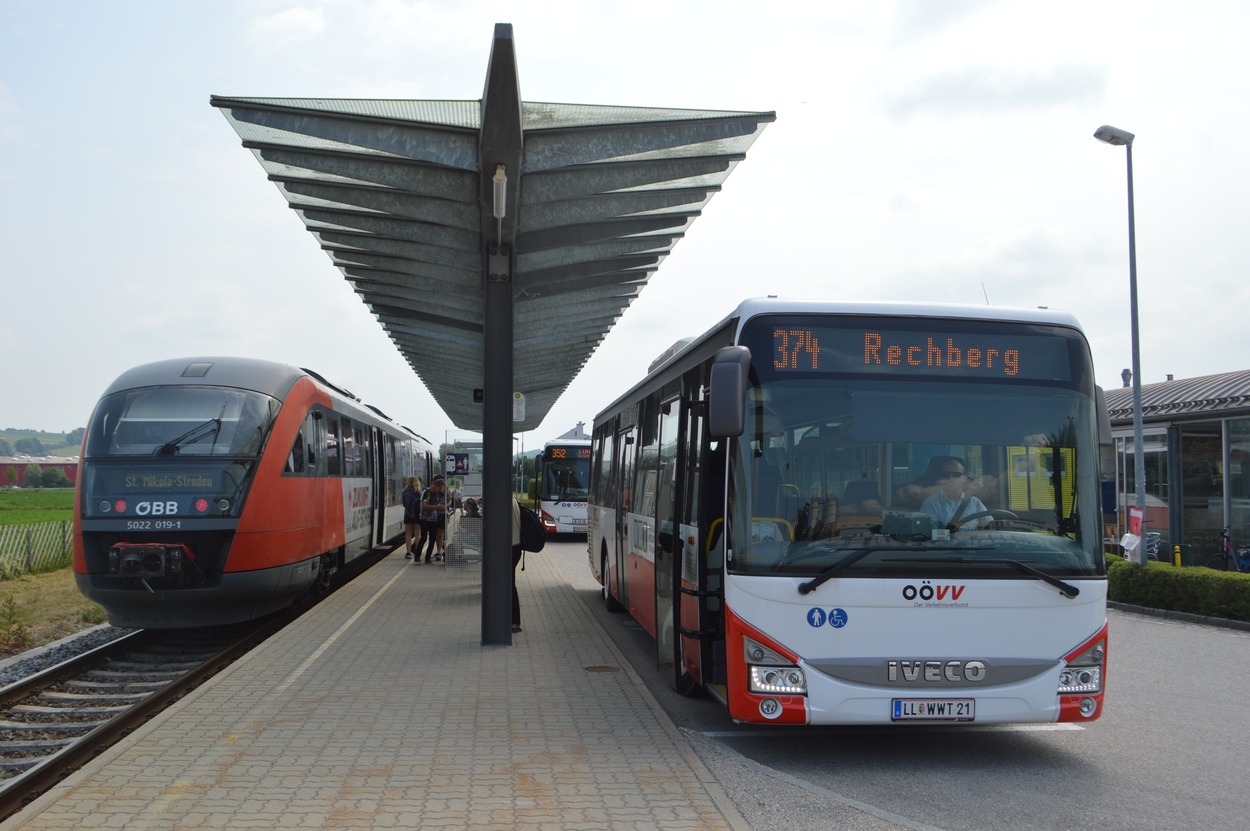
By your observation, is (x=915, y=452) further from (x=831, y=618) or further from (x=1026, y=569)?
(x=831, y=618)

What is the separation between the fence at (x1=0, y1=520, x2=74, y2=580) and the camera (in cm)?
2083

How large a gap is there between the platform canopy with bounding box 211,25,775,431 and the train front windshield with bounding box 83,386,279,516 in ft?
7.63

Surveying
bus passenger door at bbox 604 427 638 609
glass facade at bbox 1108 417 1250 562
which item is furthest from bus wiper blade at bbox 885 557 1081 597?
glass facade at bbox 1108 417 1250 562

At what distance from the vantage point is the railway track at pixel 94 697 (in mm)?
7469

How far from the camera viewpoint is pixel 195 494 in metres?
11.6

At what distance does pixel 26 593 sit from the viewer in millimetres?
18234

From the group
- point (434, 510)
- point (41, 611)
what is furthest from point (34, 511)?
point (41, 611)

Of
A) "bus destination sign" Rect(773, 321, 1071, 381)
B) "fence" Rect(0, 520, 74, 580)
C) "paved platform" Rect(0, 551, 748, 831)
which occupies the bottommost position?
"paved platform" Rect(0, 551, 748, 831)

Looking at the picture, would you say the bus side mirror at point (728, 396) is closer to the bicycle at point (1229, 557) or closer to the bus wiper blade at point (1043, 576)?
the bus wiper blade at point (1043, 576)

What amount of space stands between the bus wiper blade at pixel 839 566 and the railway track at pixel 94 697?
4.70m

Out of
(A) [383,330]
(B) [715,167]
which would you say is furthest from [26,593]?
(B) [715,167]

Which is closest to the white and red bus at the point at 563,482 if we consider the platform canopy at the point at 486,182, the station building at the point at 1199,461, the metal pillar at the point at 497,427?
the station building at the point at 1199,461

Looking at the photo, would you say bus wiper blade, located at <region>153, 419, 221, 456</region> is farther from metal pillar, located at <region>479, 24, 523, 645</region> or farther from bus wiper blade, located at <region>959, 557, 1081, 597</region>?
bus wiper blade, located at <region>959, 557, 1081, 597</region>

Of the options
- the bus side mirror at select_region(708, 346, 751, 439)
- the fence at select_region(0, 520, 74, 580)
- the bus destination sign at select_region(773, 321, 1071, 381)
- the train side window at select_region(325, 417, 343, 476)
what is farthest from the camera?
the fence at select_region(0, 520, 74, 580)
